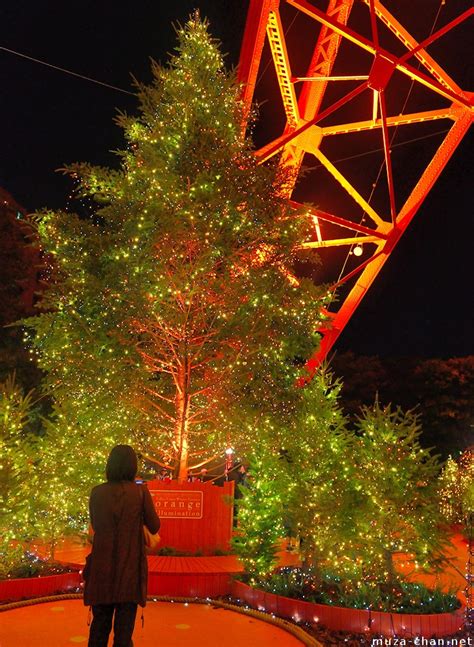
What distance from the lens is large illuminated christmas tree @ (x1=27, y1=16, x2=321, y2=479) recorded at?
31.8 ft

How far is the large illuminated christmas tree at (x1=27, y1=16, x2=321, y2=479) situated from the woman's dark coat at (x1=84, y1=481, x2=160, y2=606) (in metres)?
5.97

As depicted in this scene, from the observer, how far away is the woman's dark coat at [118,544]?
3611 millimetres

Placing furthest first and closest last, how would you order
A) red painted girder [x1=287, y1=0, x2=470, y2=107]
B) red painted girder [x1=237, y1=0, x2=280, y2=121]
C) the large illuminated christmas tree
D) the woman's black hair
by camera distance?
red painted girder [x1=237, y1=0, x2=280, y2=121] → red painted girder [x1=287, y1=0, x2=470, y2=107] → the large illuminated christmas tree → the woman's black hair

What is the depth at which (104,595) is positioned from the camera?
359 centimetres

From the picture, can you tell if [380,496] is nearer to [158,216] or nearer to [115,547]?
[115,547]

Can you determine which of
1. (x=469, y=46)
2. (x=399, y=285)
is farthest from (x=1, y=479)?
(x=399, y=285)

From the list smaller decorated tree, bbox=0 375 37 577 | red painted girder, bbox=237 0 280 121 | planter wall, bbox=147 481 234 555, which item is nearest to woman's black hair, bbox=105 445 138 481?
smaller decorated tree, bbox=0 375 37 577

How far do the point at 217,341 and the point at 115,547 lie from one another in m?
6.50

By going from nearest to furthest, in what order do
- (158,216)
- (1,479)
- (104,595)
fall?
(104,595) < (1,479) < (158,216)

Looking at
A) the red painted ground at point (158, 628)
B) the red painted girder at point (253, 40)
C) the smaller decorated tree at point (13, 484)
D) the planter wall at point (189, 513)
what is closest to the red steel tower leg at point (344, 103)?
the red painted girder at point (253, 40)

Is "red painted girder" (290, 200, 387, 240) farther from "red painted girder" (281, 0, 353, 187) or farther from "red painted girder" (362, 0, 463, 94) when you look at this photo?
"red painted girder" (362, 0, 463, 94)

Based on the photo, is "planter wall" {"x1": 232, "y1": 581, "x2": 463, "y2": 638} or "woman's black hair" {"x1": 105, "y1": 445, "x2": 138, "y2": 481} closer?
"woman's black hair" {"x1": 105, "y1": 445, "x2": 138, "y2": 481}

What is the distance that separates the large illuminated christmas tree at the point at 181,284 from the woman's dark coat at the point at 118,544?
19.6 ft

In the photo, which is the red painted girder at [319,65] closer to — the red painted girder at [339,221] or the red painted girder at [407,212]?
the red painted girder at [339,221]
